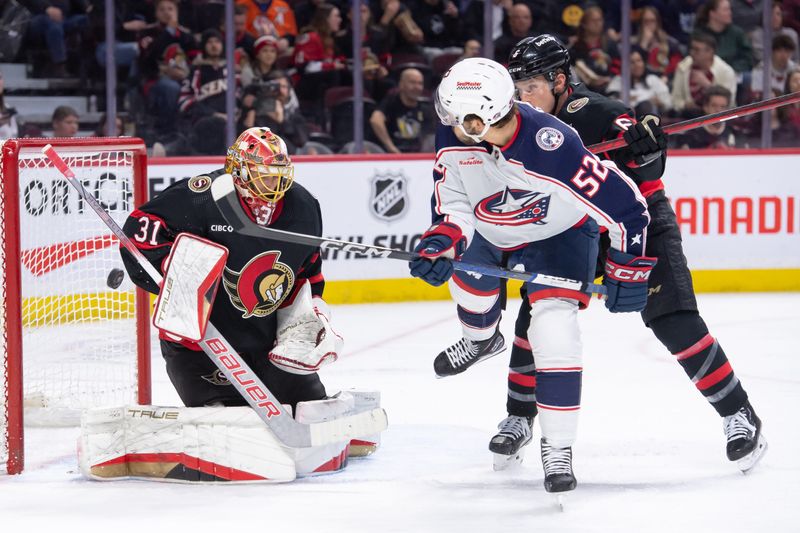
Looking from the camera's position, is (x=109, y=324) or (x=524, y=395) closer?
(x=524, y=395)

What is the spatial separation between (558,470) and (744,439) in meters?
0.58

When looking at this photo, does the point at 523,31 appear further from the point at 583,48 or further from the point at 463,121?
the point at 463,121

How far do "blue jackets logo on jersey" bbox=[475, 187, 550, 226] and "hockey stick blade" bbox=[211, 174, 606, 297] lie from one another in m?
0.11

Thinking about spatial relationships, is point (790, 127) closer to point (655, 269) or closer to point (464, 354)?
point (655, 269)

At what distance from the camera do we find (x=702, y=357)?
10.2ft

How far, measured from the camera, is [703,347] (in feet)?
10.2

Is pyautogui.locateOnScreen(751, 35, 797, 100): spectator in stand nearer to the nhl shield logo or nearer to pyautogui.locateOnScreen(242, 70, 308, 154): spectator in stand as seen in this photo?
the nhl shield logo

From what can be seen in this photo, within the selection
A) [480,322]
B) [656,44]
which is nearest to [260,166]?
[480,322]

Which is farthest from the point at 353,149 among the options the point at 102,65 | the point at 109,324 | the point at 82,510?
the point at 82,510

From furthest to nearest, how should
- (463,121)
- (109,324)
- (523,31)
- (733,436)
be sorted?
(523,31) → (109,324) → (733,436) → (463,121)

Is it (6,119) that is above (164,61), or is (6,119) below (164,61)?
below

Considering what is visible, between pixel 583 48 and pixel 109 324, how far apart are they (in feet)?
11.1

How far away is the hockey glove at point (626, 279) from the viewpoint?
286cm

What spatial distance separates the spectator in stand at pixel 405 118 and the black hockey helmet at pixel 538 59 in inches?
119
